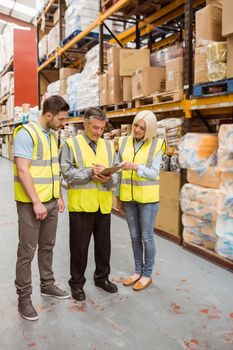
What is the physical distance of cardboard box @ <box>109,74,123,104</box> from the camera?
5809 millimetres

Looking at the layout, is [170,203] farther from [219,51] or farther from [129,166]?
[219,51]

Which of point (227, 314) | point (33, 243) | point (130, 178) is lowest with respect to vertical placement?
point (227, 314)

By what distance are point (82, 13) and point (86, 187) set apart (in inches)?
206

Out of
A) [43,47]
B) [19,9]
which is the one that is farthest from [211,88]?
[19,9]

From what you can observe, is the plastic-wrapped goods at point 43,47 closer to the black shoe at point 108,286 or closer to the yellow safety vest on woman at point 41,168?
the yellow safety vest on woman at point 41,168

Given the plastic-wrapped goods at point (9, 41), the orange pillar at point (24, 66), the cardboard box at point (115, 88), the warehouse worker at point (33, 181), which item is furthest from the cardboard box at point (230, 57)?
the plastic-wrapped goods at point (9, 41)

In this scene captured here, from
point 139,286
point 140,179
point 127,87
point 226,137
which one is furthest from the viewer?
point 127,87

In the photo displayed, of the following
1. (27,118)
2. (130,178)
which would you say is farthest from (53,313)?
(27,118)

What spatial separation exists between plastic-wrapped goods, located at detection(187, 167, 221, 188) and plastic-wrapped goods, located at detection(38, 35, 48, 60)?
7160mm

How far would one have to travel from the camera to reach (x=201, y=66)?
156 inches

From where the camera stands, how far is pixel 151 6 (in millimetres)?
5832

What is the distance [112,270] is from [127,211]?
32.4 inches

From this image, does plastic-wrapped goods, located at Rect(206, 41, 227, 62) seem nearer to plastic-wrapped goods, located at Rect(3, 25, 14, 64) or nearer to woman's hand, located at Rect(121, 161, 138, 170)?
woman's hand, located at Rect(121, 161, 138, 170)

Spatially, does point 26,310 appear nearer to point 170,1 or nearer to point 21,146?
point 21,146
